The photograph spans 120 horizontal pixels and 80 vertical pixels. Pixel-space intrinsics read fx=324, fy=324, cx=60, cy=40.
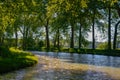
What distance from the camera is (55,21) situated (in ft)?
169

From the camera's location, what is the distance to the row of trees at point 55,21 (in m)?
30.6

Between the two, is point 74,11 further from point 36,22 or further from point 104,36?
point 36,22

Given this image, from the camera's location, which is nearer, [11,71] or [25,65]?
[11,71]

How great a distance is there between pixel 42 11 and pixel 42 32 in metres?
21.0

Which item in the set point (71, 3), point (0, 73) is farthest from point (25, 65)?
point (71, 3)

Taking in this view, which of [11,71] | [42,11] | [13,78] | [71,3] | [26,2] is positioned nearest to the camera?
[71,3]

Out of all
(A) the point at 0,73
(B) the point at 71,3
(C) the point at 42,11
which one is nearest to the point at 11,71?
(A) the point at 0,73

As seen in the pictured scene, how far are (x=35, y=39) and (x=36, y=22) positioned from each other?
1350cm

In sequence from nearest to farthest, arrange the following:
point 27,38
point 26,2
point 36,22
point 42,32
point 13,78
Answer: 1. point 13,78
2. point 26,2
3. point 36,22
4. point 27,38
5. point 42,32

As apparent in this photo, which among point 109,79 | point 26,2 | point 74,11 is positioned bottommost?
point 109,79

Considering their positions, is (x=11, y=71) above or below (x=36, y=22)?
below

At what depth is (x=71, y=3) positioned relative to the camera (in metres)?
14.5

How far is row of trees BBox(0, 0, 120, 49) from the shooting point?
3064cm

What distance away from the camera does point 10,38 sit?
9250cm
